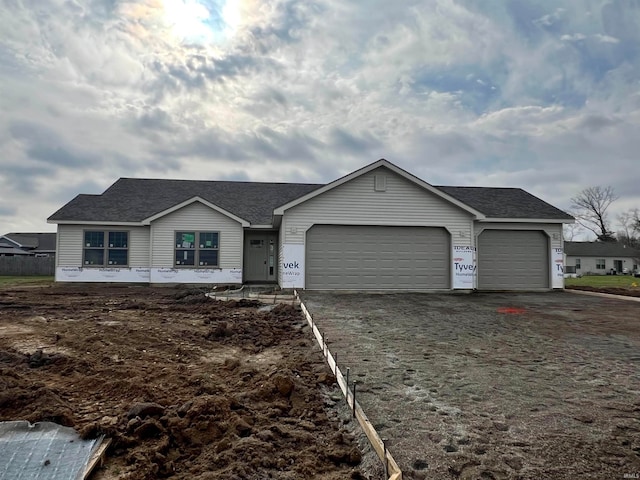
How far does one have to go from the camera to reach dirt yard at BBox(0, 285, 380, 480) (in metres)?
2.73

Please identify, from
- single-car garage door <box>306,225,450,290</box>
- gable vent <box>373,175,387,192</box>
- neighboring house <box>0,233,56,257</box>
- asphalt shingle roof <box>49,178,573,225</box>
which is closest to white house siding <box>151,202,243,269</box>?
asphalt shingle roof <box>49,178,573,225</box>

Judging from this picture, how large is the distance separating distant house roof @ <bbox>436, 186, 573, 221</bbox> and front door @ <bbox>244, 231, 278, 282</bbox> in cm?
811

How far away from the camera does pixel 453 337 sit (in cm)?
675

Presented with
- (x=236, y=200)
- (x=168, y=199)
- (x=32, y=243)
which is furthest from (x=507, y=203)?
(x=32, y=243)

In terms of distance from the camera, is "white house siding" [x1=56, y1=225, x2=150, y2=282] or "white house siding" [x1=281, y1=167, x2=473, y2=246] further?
"white house siding" [x1=56, y1=225, x2=150, y2=282]

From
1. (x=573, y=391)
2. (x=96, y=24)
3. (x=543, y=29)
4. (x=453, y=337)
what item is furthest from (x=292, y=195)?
(x=573, y=391)

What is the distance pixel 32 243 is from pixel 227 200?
3841 cm

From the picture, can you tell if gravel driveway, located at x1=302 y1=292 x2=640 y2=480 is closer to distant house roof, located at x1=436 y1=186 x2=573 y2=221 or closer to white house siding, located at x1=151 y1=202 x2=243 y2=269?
distant house roof, located at x1=436 y1=186 x2=573 y2=221

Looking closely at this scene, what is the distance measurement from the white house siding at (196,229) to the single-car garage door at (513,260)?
10.1 m

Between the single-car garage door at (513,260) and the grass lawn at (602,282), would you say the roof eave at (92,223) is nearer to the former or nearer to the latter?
the single-car garage door at (513,260)

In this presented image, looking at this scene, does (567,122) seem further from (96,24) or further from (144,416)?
(144,416)

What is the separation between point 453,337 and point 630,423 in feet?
11.5

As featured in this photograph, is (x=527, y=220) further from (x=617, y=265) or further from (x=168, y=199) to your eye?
(x=617, y=265)

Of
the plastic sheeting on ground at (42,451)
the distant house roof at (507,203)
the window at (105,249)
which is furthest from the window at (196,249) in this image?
the plastic sheeting on ground at (42,451)
